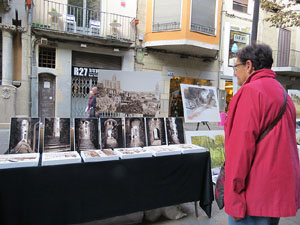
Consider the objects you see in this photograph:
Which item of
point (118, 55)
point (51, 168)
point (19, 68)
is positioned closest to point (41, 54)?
point (19, 68)

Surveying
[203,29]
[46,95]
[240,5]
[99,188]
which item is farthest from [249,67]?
[240,5]

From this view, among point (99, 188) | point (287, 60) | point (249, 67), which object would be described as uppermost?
point (287, 60)

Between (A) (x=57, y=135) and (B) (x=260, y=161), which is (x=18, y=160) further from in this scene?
(B) (x=260, y=161)

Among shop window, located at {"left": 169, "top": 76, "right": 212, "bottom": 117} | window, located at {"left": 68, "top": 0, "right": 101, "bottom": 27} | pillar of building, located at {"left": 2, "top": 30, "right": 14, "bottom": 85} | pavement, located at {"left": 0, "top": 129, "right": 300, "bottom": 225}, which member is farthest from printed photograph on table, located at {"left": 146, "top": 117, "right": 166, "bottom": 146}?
shop window, located at {"left": 169, "top": 76, "right": 212, "bottom": 117}

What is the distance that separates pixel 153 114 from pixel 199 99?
0.80m

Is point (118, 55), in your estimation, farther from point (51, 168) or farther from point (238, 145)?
point (238, 145)

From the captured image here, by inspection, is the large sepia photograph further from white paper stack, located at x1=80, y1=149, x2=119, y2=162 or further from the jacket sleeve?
the jacket sleeve

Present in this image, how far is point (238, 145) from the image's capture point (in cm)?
116

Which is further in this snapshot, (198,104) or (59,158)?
(198,104)

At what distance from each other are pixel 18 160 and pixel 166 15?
9.90m

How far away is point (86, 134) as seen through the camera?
2.45 metres

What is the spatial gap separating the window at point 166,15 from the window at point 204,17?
74cm

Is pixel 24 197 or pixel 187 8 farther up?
pixel 187 8

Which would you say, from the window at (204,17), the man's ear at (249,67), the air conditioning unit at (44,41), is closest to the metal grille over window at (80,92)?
the air conditioning unit at (44,41)
